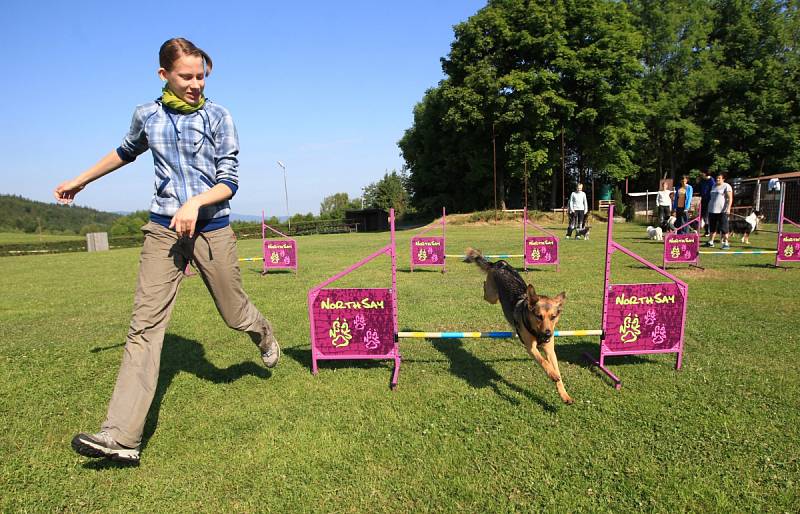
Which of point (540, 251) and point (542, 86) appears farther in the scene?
point (542, 86)

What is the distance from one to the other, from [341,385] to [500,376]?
157 cm

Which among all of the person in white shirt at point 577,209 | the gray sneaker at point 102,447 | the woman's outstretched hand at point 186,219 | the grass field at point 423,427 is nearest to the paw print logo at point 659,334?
the grass field at point 423,427

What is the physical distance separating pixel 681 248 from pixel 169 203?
1077 cm

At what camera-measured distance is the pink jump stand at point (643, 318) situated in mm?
4477

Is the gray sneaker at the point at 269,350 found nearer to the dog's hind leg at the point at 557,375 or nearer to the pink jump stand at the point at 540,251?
the dog's hind leg at the point at 557,375

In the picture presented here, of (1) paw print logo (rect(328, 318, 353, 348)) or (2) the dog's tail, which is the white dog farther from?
(1) paw print logo (rect(328, 318, 353, 348))

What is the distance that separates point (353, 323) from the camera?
4602 mm

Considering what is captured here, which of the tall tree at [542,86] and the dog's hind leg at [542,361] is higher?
the tall tree at [542,86]

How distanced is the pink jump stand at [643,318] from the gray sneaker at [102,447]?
161 inches

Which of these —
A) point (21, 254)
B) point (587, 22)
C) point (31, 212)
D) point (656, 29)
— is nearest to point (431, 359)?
point (21, 254)

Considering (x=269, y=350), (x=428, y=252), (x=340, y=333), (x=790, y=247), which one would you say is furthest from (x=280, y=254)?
(x=790, y=247)

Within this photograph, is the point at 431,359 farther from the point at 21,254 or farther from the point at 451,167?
the point at 451,167

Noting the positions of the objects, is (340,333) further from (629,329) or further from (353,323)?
(629,329)

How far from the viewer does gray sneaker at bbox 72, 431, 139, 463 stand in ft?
8.57
